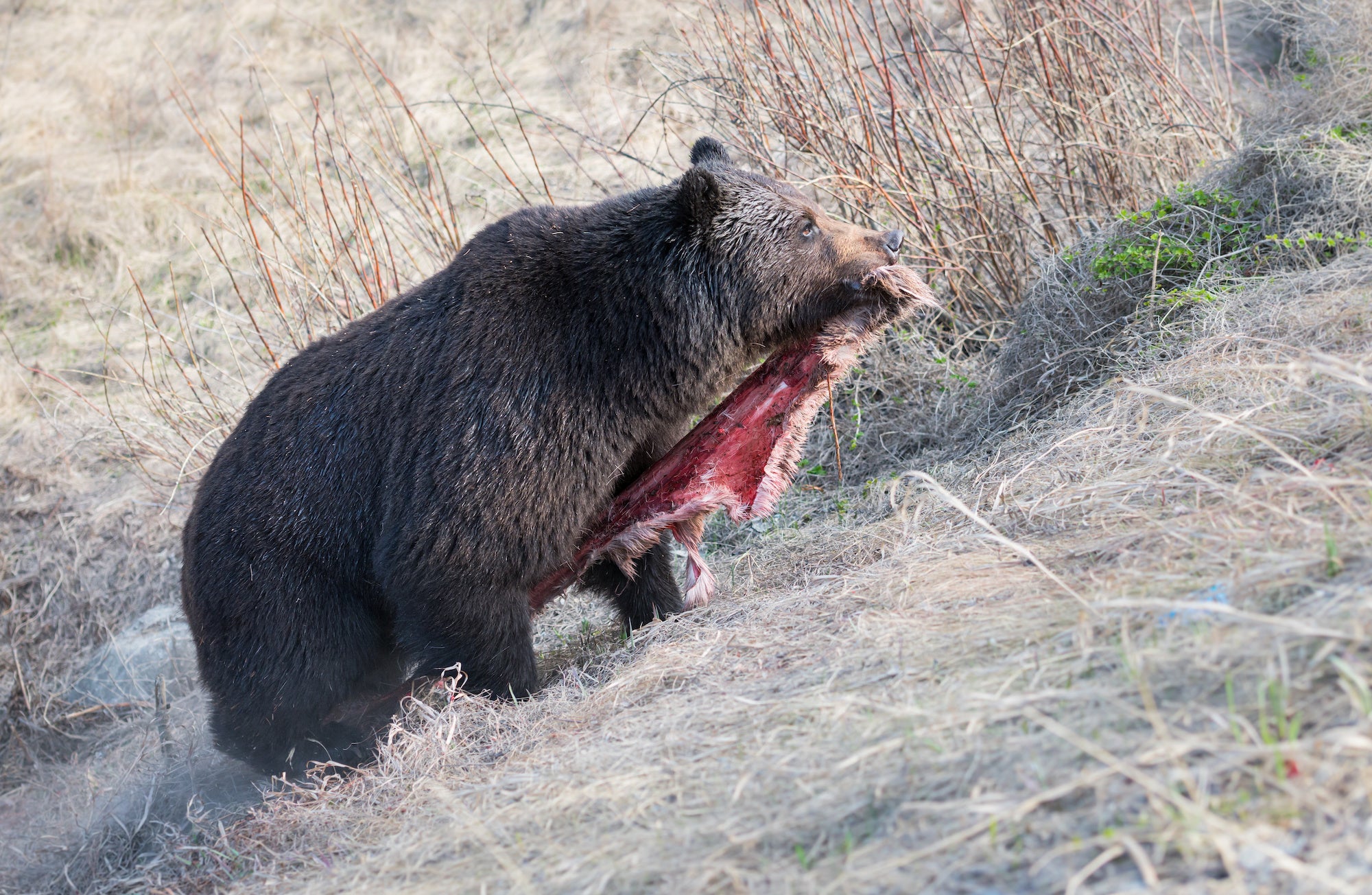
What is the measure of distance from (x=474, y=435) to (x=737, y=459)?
47.5 inches

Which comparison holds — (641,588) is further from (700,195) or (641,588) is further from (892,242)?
(892,242)

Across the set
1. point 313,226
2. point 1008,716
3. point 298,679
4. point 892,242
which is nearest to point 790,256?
point 892,242

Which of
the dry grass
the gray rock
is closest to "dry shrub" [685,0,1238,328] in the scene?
the dry grass

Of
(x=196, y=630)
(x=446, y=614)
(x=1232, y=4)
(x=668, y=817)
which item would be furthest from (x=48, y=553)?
(x=1232, y=4)

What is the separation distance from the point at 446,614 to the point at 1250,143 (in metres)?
5.14

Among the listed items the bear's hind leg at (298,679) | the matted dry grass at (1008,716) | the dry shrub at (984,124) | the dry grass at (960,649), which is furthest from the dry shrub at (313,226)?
the matted dry grass at (1008,716)

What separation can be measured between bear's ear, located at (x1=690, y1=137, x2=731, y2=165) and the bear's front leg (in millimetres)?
1834

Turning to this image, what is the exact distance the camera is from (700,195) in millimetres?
4441

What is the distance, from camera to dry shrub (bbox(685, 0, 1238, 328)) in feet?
21.3

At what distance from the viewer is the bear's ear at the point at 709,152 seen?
16.6 ft

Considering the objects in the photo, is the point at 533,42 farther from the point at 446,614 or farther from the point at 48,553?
the point at 446,614

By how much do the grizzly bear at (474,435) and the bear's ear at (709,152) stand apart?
0.36 m

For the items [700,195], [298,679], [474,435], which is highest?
[700,195]

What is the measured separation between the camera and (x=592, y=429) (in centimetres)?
436
